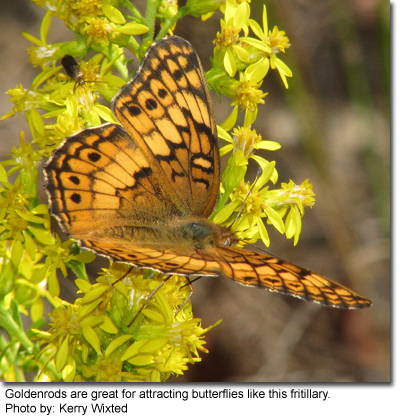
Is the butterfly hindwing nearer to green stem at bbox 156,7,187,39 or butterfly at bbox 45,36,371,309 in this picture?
butterfly at bbox 45,36,371,309

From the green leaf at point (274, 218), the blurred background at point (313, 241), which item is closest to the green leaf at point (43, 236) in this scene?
the green leaf at point (274, 218)

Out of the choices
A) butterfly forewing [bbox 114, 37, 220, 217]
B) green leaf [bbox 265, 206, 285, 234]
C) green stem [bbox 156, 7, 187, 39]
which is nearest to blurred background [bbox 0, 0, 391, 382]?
green leaf [bbox 265, 206, 285, 234]

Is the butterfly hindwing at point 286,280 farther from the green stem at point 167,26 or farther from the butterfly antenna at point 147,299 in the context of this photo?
the green stem at point 167,26

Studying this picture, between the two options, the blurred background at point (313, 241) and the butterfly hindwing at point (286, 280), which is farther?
the blurred background at point (313, 241)

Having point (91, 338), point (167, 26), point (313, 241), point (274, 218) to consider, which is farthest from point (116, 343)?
point (313, 241)

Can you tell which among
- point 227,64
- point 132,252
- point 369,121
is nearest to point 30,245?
point 132,252

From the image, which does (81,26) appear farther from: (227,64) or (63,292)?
(63,292)

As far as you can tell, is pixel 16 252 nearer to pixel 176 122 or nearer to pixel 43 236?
pixel 43 236
